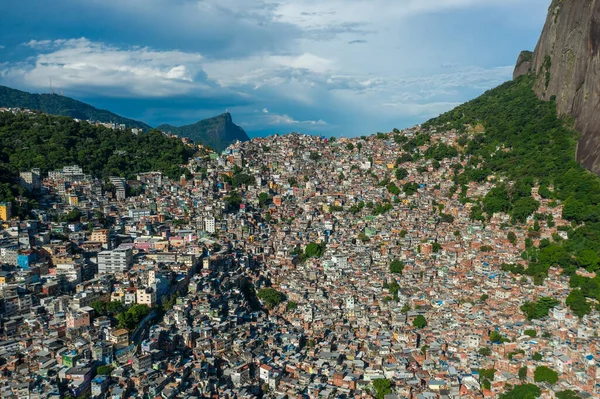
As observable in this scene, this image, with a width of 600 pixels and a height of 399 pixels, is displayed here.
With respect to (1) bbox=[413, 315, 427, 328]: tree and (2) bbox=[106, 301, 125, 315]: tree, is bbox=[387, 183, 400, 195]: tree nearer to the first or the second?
(1) bbox=[413, 315, 427, 328]: tree

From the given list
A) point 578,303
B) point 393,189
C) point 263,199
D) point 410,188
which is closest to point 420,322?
point 578,303

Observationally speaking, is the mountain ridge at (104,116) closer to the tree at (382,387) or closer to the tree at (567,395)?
the tree at (382,387)

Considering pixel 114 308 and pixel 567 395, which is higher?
pixel 114 308

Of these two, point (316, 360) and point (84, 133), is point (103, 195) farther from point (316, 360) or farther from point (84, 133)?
point (316, 360)

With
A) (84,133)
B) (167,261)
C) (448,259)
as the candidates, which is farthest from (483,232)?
(84,133)

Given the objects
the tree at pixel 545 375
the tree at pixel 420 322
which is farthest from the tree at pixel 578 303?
the tree at pixel 420 322

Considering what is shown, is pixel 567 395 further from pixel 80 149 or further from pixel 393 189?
pixel 80 149
